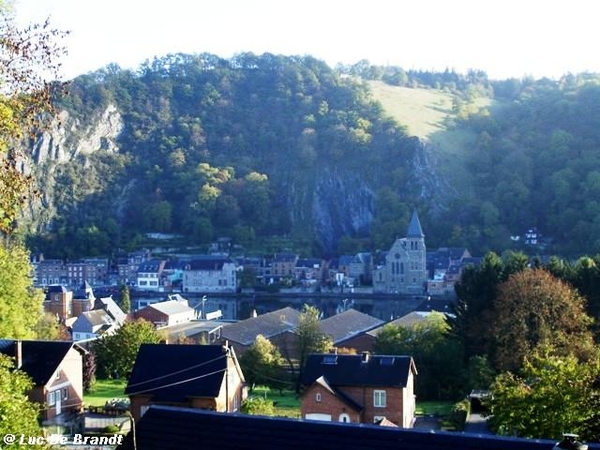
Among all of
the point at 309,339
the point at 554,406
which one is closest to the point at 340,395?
the point at 309,339

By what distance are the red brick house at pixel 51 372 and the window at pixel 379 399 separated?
9.37 m

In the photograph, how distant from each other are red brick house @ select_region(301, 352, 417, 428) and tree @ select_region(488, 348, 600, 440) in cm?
804

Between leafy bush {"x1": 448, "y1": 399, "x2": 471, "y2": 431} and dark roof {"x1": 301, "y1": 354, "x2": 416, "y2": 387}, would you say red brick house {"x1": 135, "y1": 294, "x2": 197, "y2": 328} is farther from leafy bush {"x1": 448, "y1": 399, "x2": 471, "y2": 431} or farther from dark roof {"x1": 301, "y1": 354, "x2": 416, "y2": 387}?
leafy bush {"x1": 448, "y1": 399, "x2": 471, "y2": 431}

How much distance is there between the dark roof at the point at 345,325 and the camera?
3772cm

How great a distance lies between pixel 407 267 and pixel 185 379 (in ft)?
191

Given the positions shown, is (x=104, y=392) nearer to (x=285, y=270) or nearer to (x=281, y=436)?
(x=281, y=436)

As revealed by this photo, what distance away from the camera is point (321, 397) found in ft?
70.3

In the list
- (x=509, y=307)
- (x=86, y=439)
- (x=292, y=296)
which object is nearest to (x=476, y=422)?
(x=509, y=307)

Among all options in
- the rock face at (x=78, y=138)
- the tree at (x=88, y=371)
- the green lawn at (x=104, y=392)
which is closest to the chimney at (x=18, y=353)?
the green lawn at (x=104, y=392)

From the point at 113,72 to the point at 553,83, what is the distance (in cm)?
8500

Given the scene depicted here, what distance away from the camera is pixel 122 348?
31266mm

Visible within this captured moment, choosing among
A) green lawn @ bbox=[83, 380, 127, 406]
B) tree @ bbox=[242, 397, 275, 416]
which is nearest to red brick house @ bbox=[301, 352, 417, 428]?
tree @ bbox=[242, 397, 275, 416]

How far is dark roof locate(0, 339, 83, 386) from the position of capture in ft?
74.6

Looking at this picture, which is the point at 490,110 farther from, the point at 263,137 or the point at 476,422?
the point at 476,422
